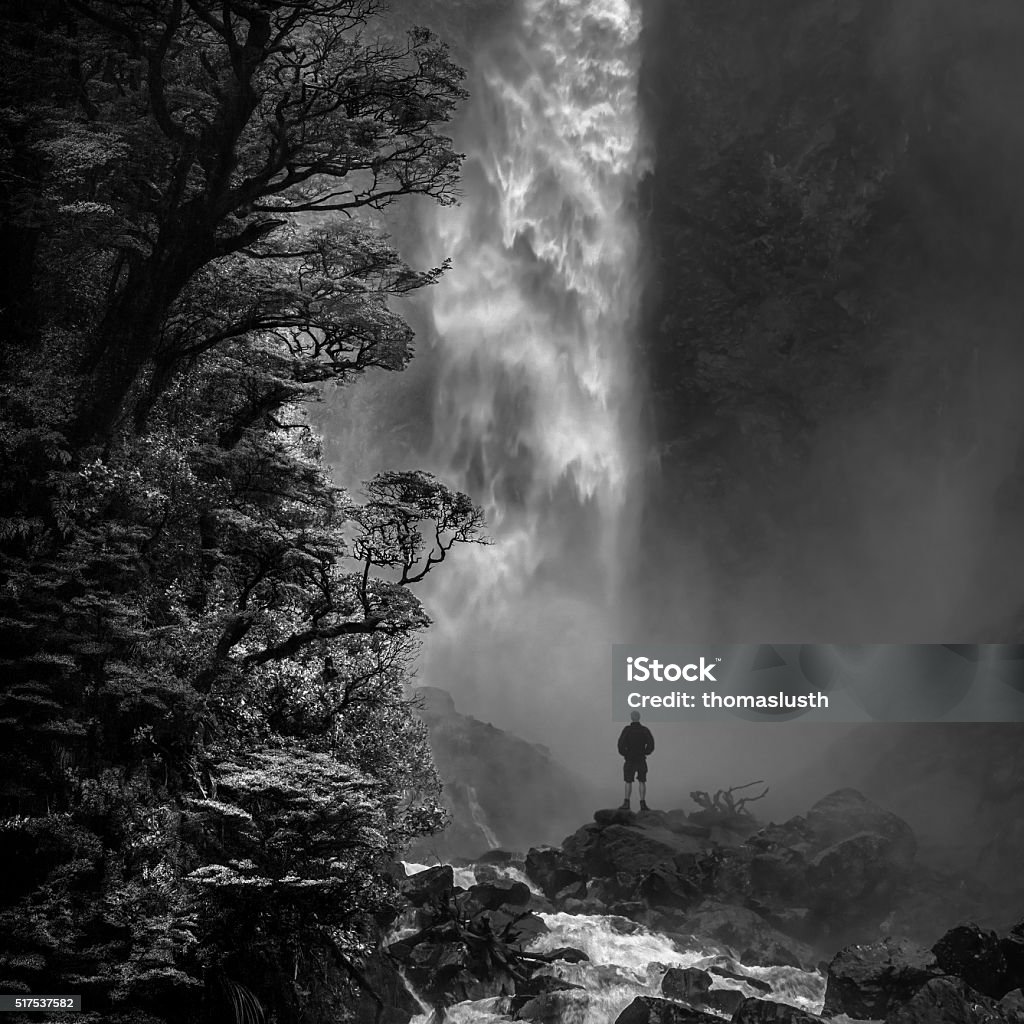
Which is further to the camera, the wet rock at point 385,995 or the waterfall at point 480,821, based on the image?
the waterfall at point 480,821

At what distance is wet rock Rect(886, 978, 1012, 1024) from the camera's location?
13.6 metres

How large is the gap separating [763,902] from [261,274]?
1806cm

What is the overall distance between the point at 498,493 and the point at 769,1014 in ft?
124

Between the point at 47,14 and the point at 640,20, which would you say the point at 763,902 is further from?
the point at 640,20

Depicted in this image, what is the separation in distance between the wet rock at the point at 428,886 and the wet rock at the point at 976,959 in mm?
8834

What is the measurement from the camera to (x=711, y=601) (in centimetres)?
5156

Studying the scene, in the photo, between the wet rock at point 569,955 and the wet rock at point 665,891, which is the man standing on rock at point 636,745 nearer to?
the wet rock at point 665,891

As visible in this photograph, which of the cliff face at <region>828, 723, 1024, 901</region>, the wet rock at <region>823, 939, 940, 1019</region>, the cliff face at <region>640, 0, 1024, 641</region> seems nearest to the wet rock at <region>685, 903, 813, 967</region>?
the wet rock at <region>823, 939, 940, 1019</region>

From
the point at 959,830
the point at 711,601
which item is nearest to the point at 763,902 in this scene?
the point at 959,830

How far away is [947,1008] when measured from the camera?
45.1 feet

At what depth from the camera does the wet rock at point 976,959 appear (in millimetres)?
15945

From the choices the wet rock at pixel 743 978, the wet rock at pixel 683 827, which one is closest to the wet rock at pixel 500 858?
the wet rock at pixel 683 827

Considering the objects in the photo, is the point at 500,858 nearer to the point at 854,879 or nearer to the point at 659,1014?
the point at 854,879

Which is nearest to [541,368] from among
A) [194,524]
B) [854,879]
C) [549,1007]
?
[854,879]
